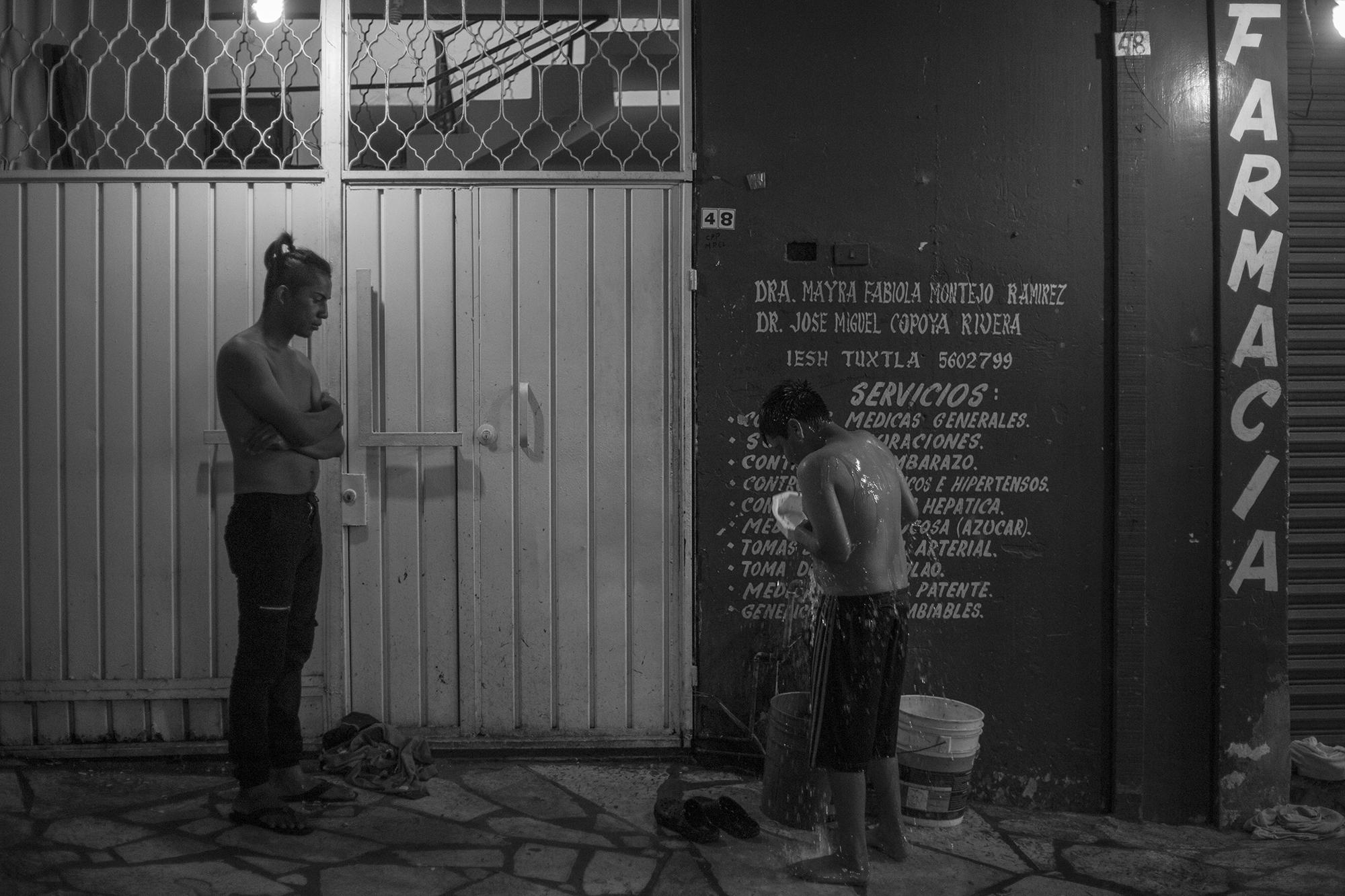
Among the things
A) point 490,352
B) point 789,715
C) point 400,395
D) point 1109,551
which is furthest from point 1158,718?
point 400,395

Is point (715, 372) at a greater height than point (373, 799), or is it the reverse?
point (715, 372)

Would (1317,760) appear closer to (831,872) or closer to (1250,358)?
(1250,358)

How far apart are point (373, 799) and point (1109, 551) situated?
11.5 ft

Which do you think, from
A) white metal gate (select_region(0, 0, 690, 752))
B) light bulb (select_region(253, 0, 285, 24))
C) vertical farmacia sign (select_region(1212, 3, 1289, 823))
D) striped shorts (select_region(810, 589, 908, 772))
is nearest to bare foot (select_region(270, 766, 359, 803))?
white metal gate (select_region(0, 0, 690, 752))

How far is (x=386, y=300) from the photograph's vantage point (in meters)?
4.67

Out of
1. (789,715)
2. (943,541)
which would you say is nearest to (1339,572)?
(943,541)

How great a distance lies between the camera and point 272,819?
385 centimetres

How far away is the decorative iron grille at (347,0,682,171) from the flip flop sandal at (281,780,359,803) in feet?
9.07

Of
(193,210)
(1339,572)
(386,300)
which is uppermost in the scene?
(193,210)

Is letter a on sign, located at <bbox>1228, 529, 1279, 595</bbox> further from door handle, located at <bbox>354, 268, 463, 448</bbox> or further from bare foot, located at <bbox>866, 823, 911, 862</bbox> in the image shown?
door handle, located at <bbox>354, 268, 463, 448</bbox>

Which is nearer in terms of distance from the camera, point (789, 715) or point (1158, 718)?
point (789, 715)

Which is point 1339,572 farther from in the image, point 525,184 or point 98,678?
point 98,678

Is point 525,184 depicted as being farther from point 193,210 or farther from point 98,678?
point 98,678

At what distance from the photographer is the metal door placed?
4.68 meters
